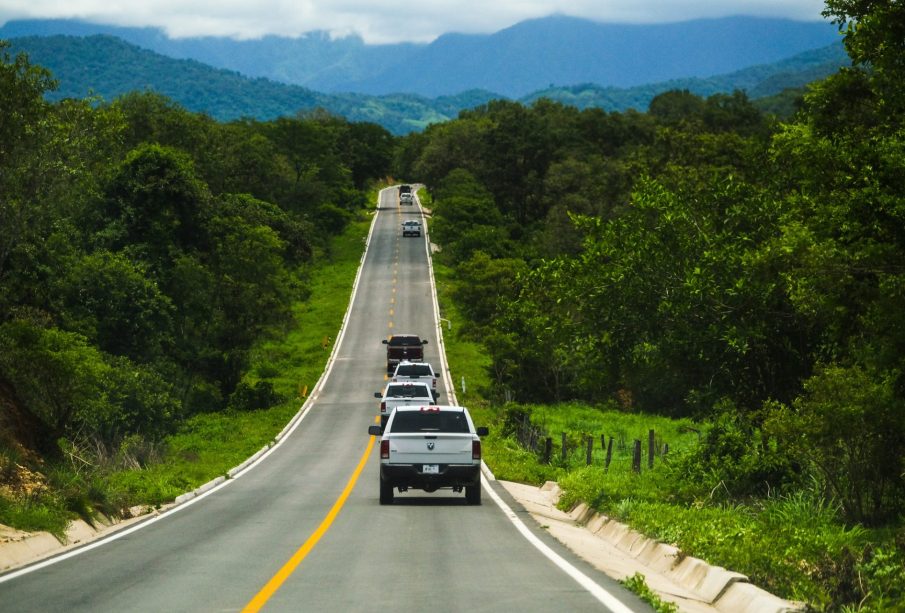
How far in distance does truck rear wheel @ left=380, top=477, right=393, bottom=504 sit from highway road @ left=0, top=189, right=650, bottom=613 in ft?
0.93

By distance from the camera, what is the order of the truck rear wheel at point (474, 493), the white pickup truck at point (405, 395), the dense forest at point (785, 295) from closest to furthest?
1. the dense forest at point (785, 295)
2. the truck rear wheel at point (474, 493)
3. the white pickup truck at point (405, 395)

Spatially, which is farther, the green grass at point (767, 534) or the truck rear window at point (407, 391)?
the truck rear window at point (407, 391)

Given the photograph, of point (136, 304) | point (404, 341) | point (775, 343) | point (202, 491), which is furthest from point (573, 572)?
point (404, 341)

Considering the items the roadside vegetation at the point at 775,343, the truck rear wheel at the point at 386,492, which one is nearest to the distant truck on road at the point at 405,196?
the roadside vegetation at the point at 775,343

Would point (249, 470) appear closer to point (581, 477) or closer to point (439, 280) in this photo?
point (581, 477)

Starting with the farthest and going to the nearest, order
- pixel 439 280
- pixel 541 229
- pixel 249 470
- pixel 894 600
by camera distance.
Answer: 1. pixel 541 229
2. pixel 439 280
3. pixel 249 470
4. pixel 894 600

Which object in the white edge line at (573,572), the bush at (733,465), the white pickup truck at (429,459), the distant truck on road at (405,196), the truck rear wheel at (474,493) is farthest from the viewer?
the distant truck on road at (405,196)

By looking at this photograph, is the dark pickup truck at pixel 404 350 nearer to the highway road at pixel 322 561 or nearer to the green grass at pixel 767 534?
the green grass at pixel 767 534

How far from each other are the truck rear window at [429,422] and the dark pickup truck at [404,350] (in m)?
41.9

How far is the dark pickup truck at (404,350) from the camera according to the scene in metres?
64.3

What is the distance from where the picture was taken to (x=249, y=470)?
33781mm

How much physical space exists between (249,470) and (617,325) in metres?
14.1

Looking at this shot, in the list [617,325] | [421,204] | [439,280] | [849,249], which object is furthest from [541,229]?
[849,249]

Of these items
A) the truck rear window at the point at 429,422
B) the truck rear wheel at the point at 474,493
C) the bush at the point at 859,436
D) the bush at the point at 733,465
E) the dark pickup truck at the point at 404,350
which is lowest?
the dark pickup truck at the point at 404,350
